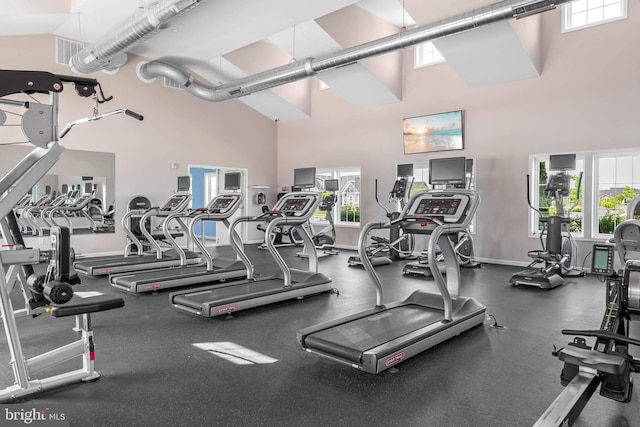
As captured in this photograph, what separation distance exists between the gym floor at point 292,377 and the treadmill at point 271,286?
0.13 meters

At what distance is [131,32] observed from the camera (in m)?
6.68

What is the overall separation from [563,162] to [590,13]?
2819 mm

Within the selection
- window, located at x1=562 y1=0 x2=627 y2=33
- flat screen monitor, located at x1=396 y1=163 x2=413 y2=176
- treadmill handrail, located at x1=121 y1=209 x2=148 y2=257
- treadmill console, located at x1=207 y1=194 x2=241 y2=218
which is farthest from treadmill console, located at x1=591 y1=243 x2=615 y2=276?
treadmill handrail, located at x1=121 y1=209 x2=148 y2=257

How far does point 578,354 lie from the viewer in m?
2.30

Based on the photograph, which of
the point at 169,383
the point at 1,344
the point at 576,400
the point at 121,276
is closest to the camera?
the point at 576,400

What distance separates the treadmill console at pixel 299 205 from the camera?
5.64m

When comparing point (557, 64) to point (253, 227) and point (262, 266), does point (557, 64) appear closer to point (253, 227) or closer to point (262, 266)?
point (262, 266)

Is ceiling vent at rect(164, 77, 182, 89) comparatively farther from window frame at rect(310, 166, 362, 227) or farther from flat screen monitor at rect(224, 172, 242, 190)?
window frame at rect(310, 166, 362, 227)

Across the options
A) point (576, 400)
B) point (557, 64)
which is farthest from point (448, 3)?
point (576, 400)

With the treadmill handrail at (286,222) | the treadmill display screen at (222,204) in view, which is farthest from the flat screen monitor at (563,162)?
the treadmill display screen at (222,204)

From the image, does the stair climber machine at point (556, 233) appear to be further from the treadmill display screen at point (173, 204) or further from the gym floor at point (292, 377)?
the treadmill display screen at point (173, 204)

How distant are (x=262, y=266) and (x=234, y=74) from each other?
5127mm

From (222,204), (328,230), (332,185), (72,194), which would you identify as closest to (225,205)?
(222,204)

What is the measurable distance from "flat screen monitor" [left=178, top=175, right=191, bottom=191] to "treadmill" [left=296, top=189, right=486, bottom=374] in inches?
253
